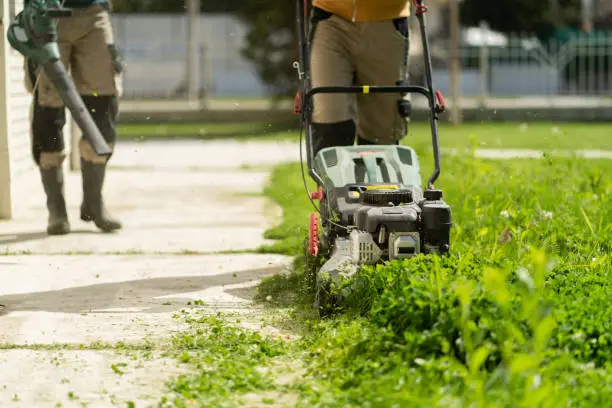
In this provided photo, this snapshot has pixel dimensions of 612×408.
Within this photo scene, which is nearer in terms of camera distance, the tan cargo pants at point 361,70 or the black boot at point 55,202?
the tan cargo pants at point 361,70

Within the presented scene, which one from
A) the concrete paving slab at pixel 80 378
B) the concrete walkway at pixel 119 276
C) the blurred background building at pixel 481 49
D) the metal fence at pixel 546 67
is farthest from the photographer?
the blurred background building at pixel 481 49

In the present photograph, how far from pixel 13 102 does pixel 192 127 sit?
32.7 feet

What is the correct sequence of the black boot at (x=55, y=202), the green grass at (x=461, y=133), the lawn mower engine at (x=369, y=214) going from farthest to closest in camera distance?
the green grass at (x=461, y=133) < the black boot at (x=55, y=202) < the lawn mower engine at (x=369, y=214)

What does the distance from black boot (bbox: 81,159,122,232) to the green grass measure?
670cm

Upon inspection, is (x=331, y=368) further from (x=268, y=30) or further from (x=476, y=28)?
(x=476, y=28)

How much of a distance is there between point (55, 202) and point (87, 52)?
967 millimetres

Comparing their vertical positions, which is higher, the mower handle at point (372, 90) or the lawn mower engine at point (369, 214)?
the mower handle at point (372, 90)

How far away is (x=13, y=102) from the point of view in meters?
9.52

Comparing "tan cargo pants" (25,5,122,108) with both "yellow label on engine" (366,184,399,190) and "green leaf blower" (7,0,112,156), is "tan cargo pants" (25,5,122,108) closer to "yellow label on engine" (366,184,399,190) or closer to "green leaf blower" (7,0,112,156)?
"green leaf blower" (7,0,112,156)

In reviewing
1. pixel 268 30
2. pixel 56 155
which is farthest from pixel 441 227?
pixel 268 30

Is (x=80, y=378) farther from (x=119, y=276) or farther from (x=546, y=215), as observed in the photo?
(x=546, y=215)

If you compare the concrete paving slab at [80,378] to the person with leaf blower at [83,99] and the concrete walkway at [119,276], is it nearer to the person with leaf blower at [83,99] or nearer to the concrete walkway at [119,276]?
the concrete walkway at [119,276]

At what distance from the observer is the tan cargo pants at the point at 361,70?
614 centimetres

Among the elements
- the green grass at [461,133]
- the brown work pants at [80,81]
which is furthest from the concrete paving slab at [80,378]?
the green grass at [461,133]
